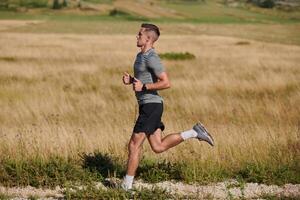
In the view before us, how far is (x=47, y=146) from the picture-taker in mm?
9078

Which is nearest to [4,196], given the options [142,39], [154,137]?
[154,137]

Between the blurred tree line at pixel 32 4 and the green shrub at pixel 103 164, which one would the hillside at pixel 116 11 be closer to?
the blurred tree line at pixel 32 4

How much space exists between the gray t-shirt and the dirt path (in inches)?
44.3

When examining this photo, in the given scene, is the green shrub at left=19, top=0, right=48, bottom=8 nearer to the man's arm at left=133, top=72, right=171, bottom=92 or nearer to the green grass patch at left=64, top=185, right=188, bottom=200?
the man's arm at left=133, top=72, right=171, bottom=92

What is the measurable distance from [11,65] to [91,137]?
17346 millimetres

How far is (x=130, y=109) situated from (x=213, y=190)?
831cm

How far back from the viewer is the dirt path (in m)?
6.81

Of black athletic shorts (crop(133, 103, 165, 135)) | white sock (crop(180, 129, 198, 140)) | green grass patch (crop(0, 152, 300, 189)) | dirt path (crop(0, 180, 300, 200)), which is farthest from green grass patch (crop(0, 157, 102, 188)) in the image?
white sock (crop(180, 129, 198, 140))

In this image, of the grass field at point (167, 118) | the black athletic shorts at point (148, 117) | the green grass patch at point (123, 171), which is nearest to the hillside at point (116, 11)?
the grass field at point (167, 118)

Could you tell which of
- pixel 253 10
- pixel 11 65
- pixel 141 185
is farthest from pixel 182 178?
pixel 253 10

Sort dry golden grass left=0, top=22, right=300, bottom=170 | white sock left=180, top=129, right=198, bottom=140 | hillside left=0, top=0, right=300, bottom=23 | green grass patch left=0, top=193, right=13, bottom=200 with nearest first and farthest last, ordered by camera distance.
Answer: green grass patch left=0, top=193, right=13, bottom=200 → white sock left=180, top=129, right=198, bottom=140 → dry golden grass left=0, top=22, right=300, bottom=170 → hillside left=0, top=0, right=300, bottom=23

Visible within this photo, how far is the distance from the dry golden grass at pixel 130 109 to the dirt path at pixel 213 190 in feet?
3.61

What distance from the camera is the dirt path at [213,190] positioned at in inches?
268

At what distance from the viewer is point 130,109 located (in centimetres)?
1525
